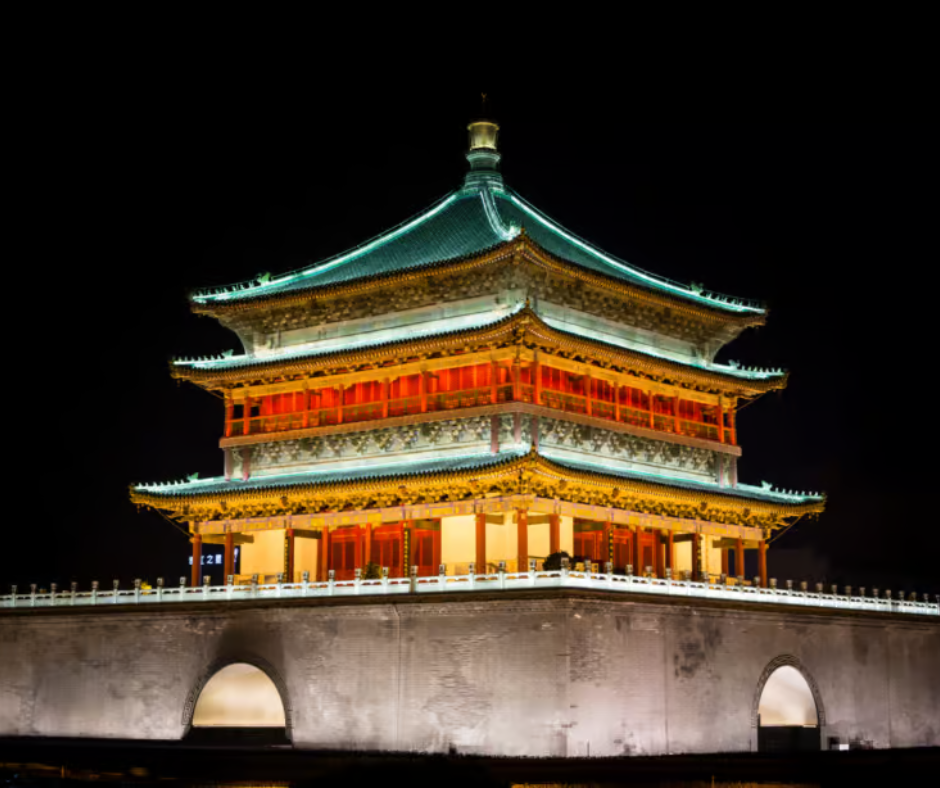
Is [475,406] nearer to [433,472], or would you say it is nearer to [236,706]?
[433,472]

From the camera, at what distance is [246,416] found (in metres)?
44.1

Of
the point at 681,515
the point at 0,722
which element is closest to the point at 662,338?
the point at 681,515

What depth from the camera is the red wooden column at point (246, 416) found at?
43.8m

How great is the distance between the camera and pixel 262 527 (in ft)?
136

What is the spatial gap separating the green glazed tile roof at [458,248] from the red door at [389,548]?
7.73m

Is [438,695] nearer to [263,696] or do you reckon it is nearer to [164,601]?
[263,696]

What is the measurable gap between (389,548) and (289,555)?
3.08 meters

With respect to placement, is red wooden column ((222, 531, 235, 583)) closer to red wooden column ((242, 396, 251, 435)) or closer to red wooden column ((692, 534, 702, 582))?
red wooden column ((242, 396, 251, 435))

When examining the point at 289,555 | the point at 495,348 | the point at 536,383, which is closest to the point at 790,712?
the point at 536,383

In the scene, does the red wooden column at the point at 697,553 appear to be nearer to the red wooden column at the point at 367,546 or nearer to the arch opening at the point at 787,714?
the arch opening at the point at 787,714

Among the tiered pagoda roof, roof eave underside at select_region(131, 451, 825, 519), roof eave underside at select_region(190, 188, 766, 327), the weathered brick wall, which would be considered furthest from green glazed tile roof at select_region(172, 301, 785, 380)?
the weathered brick wall

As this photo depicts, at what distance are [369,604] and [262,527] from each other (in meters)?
7.80

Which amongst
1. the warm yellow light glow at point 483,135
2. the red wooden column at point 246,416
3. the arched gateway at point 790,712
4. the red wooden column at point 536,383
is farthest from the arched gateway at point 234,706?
the warm yellow light glow at point 483,135

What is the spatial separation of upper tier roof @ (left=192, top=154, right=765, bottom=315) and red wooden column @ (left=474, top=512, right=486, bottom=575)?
27.2 ft
